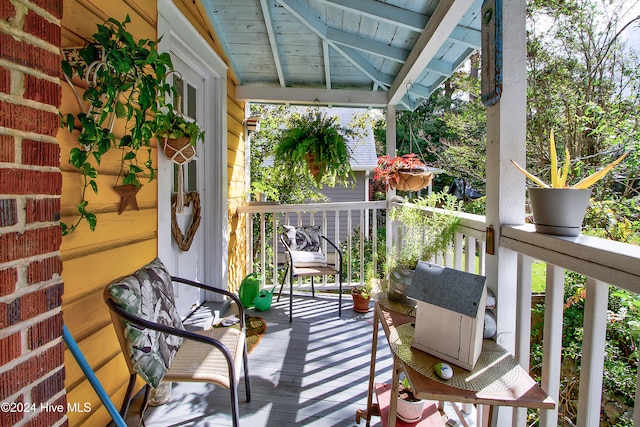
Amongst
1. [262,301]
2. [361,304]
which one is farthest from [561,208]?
[262,301]

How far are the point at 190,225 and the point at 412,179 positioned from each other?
1.84m

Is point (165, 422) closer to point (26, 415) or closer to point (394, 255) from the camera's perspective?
point (26, 415)

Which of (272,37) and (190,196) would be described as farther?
(272,37)

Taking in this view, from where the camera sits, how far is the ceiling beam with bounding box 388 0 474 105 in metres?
1.91

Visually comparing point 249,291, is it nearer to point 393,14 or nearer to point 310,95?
point 310,95

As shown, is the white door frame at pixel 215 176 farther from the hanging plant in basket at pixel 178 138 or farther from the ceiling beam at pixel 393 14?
the ceiling beam at pixel 393 14

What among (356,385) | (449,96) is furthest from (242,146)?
(449,96)

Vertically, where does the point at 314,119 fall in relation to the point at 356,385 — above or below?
above

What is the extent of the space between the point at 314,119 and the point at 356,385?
2269 millimetres

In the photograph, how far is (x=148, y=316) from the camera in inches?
57.2

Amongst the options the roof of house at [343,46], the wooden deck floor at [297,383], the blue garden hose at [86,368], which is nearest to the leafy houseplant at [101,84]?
the blue garden hose at [86,368]

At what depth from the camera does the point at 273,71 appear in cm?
367

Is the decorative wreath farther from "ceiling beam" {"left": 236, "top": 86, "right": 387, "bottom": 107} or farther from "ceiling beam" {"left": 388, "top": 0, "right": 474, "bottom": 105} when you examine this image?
"ceiling beam" {"left": 388, "top": 0, "right": 474, "bottom": 105}

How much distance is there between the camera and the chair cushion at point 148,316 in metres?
1.34
